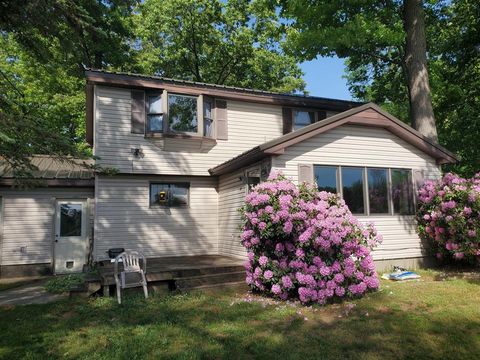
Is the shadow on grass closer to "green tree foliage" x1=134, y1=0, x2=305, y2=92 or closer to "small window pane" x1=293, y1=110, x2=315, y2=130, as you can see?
"small window pane" x1=293, y1=110, x2=315, y2=130

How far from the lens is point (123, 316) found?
6.68m

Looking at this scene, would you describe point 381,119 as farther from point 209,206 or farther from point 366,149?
point 209,206

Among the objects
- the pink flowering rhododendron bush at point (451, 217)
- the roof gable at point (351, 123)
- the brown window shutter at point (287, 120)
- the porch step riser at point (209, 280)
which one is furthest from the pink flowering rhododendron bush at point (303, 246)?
the brown window shutter at point (287, 120)

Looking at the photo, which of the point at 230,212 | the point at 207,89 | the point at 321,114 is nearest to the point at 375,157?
the point at 321,114

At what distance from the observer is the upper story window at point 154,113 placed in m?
12.1

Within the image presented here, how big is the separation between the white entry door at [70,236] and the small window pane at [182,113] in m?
3.96

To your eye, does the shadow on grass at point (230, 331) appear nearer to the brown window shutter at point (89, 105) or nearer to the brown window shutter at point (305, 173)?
the brown window shutter at point (305, 173)

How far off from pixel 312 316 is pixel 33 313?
200 inches

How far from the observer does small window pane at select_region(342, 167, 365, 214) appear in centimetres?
1023

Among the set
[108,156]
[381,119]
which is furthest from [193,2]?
[381,119]

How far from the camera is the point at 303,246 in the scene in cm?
745

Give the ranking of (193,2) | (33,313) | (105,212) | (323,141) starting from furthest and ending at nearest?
(193,2)
(105,212)
(323,141)
(33,313)

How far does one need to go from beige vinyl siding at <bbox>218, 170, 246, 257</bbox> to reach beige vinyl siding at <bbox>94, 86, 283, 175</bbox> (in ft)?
3.37

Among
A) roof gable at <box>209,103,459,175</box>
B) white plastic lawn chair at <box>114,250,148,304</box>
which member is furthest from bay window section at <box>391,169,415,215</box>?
white plastic lawn chair at <box>114,250,148,304</box>
